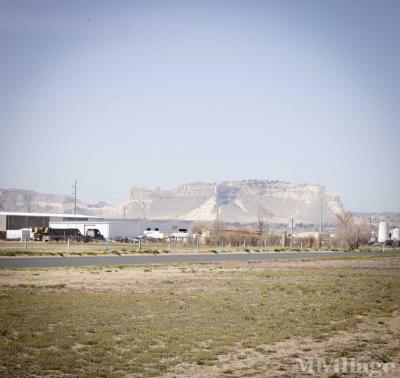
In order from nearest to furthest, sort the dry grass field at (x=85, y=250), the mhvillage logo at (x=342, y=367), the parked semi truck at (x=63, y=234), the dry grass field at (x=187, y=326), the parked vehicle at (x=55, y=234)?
the mhvillage logo at (x=342, y=367), the dry grass field at (x=187, y=326), the dry grass field at (x=85, y=250), the parked semi truck at (x=63, y=234), the parked vehicle at (x=55, y=234)

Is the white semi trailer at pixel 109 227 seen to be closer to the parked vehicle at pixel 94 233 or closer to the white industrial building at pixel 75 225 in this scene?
the white industrial building at pixel 75 225

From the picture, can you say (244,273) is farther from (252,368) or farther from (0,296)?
(252,368)

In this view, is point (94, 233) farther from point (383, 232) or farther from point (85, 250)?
point (383, 232)

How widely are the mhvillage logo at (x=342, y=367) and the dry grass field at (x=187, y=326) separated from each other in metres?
0.18

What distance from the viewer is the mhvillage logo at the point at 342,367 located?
10766mm

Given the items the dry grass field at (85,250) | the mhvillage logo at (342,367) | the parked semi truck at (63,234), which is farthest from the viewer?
the parked semi truck at (63,234)

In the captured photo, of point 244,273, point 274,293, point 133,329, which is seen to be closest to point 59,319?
point 133,329

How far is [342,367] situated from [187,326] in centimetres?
454

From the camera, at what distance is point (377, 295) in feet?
72.0

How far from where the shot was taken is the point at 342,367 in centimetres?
1108

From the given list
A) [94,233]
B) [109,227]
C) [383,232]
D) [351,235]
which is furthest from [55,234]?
[383,232]

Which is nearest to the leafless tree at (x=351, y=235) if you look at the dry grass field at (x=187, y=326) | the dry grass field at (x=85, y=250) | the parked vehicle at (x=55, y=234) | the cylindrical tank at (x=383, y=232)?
the cylindrical tank at (x=383, y=232)

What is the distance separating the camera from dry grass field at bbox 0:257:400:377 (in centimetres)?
1105

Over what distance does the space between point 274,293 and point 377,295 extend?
3.55 metres
